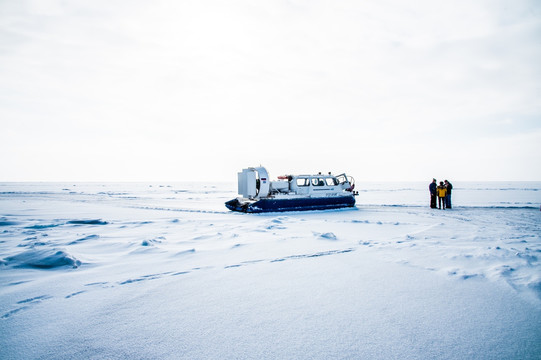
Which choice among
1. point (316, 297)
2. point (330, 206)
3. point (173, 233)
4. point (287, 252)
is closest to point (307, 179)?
point (330, 206)

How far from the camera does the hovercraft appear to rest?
43.6 ft

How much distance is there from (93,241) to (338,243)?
5.10 m

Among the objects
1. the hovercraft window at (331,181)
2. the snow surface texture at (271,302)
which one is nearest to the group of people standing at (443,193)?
the hovercraft window at (331,181)

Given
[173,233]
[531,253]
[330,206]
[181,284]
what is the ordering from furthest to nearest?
[330,206] < [173,233] < [531,253] < [181,284]

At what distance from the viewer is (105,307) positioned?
2686 mm

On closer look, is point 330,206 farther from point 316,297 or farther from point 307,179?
point 316,297

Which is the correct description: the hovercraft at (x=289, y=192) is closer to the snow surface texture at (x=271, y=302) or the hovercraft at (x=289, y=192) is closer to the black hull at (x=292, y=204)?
the black hull at (x=292, y=204)

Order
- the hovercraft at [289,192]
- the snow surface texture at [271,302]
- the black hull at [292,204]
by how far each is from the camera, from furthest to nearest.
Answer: the hovercraft at [289,192] < the black hull at [292,204] < the snow surface texture at [271,302]

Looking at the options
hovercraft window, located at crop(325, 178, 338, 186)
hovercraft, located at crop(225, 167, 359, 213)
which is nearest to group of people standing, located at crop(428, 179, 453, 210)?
hovercraft, located at crop(225, 167, 359, 213)

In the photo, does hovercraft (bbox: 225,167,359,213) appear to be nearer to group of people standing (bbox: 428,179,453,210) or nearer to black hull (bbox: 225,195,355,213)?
black hull (bbox: 225,195,355,213)

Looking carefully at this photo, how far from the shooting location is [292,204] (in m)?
13.7

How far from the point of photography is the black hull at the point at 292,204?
12.9 meters

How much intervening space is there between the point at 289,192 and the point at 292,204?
0.93m

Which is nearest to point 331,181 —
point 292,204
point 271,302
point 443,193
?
point 292,204
